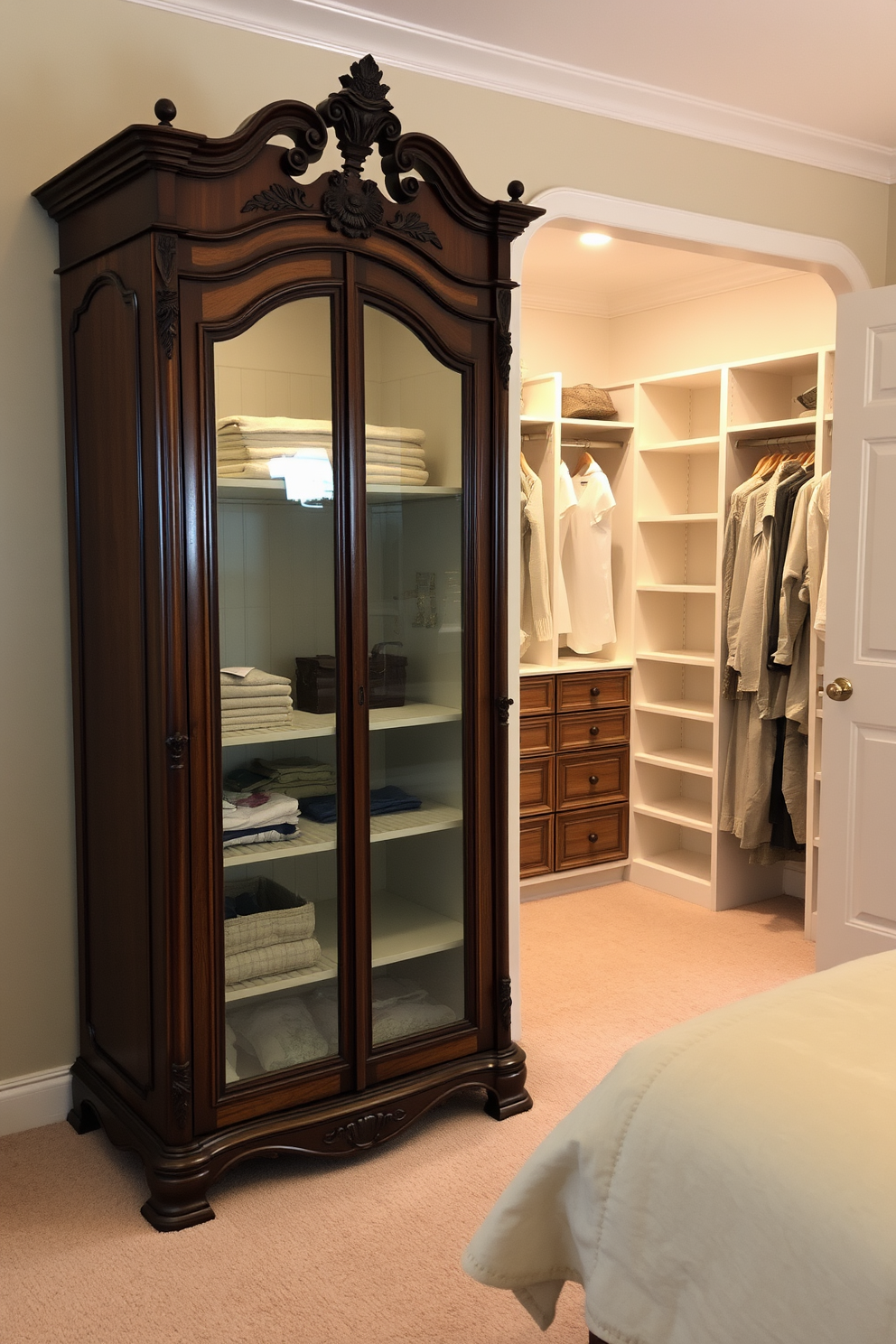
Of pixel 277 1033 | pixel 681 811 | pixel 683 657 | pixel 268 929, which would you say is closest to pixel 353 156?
pixel 268 929

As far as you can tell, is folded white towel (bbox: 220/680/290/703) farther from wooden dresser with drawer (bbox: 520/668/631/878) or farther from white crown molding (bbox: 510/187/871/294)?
→ wooden dresser with drawer (bbox: 520/668/631/878)

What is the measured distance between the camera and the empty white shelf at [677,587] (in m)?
4.52

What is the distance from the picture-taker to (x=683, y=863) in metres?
4.79

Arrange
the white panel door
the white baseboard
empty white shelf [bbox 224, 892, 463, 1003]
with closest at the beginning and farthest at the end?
1. empty white shelf [bbox 224, 892, 463, 1003]
2. the white baseboard
3. the white panel door

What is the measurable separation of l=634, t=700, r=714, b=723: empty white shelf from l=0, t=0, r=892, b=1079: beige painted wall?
2.54m

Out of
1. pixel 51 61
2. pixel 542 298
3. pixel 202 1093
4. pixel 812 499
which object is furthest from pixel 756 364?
pixel 202 1093

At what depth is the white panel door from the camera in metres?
3.29

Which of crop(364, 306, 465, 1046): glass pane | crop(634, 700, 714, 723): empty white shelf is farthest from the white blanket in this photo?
crop(634, 700, 714, 723): empty white shelf

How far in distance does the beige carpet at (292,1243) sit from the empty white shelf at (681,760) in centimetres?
159

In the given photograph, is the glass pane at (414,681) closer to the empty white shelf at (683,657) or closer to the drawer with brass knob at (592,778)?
the drawer with brass knob at (592,778)

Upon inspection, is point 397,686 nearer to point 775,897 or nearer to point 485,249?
point 485,249

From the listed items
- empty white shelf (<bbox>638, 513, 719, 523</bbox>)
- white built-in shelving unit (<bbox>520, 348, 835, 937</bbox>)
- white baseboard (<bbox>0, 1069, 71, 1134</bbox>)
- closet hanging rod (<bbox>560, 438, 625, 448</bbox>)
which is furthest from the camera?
closet hanging rod (<bbox>560, 438, 625, 448</bbox>)

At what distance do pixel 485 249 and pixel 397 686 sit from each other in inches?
40.7

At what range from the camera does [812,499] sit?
400cm
